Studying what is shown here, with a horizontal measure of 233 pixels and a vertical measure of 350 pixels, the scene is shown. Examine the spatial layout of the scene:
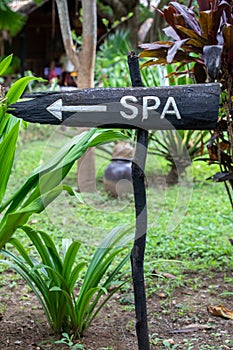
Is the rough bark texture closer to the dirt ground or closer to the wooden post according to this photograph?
the dirt ground

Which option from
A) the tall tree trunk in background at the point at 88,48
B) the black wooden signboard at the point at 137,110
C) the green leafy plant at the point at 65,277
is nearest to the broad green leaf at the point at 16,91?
the black wooden signboard at the point at 137,110

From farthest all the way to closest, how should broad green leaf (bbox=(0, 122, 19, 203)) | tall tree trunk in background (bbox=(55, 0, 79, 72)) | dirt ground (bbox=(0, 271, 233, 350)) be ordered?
tall tree trunk in background (bbox=(55, 0, 79, 72)), dirt ground (bbox=(0, 271, 233, 350)), broad green leaf (bbox=(0, 122, 19, 203))

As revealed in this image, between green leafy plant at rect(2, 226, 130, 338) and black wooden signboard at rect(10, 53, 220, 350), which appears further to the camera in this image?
green leafy plant at rect(2, 226, 130, 338)

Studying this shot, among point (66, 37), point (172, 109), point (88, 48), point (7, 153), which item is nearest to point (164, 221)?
point (88, 48)

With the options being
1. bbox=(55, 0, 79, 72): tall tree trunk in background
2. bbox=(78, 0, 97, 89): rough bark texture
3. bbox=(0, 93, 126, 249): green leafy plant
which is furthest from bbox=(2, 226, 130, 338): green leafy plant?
bbox=(55, 0, 79, 72): tall tree trunk in background

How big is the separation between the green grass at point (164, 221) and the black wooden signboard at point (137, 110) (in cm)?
19

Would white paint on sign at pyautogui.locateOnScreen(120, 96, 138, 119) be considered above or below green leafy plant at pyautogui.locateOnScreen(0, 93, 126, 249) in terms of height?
above

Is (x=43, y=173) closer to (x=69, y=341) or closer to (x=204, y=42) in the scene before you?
(x=69, y=341)

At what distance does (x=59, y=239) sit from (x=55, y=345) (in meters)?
1.60

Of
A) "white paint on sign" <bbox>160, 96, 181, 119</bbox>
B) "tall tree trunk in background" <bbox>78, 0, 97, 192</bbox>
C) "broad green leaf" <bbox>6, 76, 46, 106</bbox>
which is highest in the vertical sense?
A: "tall tree trunk in background" <bbox>78, 0, 97, 192</bbox>

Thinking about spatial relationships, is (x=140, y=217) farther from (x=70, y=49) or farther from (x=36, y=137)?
(x=36, y=137)

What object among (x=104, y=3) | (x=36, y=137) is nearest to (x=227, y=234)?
(x=36, y=137)

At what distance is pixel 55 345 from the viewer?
7.41 ft

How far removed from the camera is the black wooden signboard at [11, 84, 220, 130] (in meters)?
1.88
